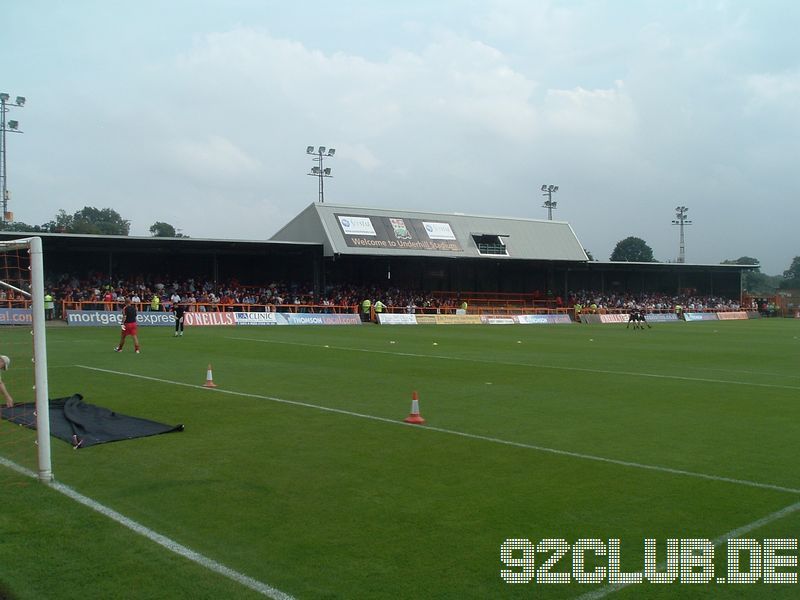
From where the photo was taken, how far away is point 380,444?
367 inches

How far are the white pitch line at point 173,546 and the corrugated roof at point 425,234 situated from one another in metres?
41.6

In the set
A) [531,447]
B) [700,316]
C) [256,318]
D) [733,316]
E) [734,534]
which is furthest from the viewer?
[733,316]

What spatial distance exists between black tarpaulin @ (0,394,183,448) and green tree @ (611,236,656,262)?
14657 cm

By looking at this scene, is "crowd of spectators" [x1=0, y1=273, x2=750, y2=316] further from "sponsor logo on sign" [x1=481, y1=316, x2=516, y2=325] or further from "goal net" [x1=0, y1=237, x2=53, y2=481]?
"goal net" [x1=0, y1=237, x2=53, y2=481]

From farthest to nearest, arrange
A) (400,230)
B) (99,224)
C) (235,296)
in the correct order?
1. (99,224)
2. (400,230)
3. (235,296)

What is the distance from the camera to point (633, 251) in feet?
496

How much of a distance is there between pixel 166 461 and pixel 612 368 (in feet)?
45.9

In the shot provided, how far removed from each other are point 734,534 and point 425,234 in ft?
162

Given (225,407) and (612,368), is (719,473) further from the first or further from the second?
(612,368)

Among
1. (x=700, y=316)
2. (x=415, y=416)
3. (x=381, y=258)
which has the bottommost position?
(x=700, y=316)

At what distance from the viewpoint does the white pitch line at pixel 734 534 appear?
491cm

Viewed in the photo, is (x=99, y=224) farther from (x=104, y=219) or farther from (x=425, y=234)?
(x=425, y=234)

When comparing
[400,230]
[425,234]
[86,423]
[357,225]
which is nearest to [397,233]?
[400,230]

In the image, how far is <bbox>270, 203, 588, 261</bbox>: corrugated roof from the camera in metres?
50.4
